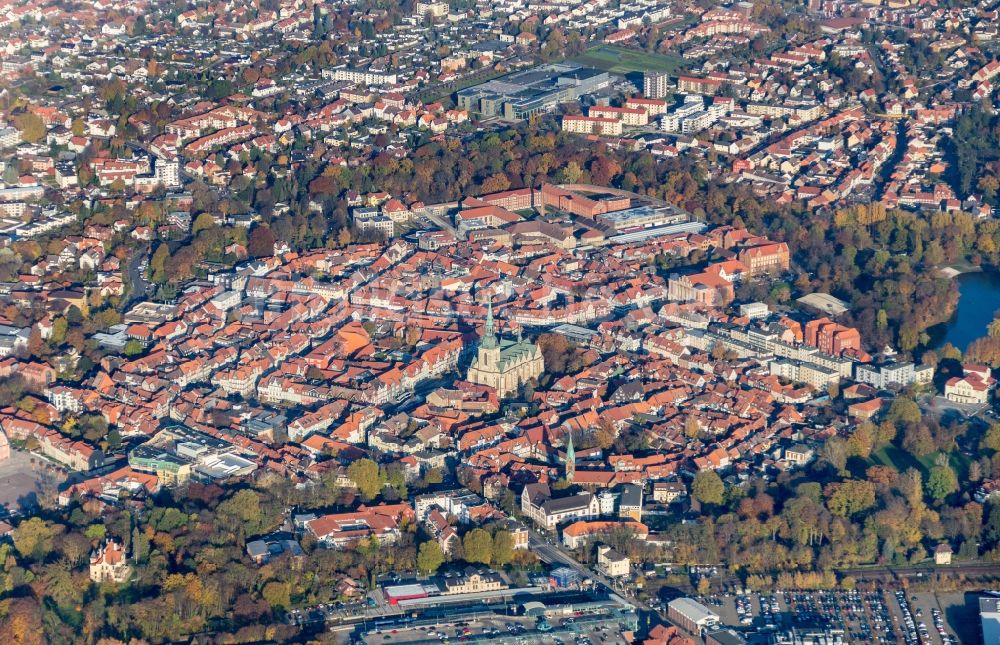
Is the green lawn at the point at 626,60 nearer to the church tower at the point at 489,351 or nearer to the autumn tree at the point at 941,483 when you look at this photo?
the church tower at the point at 489,351

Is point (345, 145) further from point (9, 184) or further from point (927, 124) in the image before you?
point (927, 124)

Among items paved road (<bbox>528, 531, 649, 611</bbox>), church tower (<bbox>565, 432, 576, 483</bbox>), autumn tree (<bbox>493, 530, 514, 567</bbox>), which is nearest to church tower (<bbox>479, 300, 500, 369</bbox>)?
church tower (<bbox>565, 432, 576, 483</bbox>)

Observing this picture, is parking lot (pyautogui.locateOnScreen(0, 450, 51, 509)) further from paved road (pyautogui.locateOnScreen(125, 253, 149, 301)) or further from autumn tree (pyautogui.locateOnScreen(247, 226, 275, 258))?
autumn tree (pyautogui.locateOnScreen(247, 226, 275, 258))

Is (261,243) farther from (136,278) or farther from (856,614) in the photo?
(856,614)

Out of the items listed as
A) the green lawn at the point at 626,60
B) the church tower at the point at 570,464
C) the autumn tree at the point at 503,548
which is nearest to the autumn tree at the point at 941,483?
the church tower at the point at 570,464

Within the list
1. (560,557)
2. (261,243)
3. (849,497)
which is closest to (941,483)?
(849,497)

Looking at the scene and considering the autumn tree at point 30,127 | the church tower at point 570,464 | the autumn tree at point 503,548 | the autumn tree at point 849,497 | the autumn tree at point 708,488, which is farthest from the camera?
the autumn tree at point 30,127
